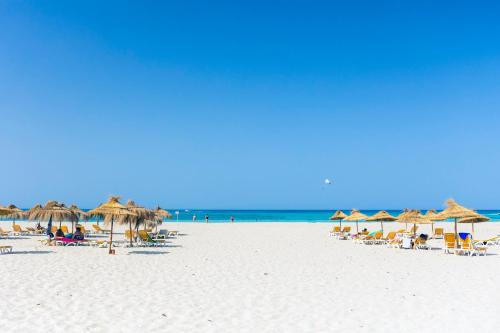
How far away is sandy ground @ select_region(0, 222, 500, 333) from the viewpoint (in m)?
6.09

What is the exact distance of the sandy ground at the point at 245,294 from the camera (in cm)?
609

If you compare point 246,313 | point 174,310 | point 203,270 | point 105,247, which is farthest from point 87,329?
point 105,247

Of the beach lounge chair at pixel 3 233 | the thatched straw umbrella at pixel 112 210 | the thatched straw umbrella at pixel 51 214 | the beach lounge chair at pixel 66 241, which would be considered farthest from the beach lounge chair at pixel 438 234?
the beach lounge chair at pixel 3 233

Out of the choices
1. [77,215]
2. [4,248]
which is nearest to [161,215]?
[77,215]

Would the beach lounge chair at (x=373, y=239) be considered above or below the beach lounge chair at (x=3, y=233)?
above

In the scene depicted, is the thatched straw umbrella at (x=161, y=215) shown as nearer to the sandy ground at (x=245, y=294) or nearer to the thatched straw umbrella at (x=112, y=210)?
the thatched straw umbrella at (x=112, y=210)

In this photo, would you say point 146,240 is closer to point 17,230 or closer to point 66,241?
point 66,241

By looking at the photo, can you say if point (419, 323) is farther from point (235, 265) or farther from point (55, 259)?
point (55, 259)

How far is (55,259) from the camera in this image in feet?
42.6

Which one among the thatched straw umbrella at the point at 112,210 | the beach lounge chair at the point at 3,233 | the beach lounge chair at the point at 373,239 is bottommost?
the beach lounge chair at the point at 3,233

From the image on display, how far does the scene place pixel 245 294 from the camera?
8148 mm

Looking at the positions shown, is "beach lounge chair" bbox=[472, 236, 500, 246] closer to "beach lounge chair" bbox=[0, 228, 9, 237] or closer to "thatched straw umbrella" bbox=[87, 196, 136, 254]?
"thatched straw umbrella" bbox=[87, 196, 136, 254]

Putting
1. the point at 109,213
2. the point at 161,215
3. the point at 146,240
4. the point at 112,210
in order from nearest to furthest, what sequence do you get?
the point at 112,210 → the point at 109,213 → the point at 146,240 → the point at 161,215

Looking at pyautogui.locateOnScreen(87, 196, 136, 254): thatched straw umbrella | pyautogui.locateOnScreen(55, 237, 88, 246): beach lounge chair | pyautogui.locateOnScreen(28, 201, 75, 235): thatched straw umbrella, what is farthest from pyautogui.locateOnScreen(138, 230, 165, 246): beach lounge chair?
pyautogui.locateOnScreen(28, 201, 75, 235): thatched straw umbrella
